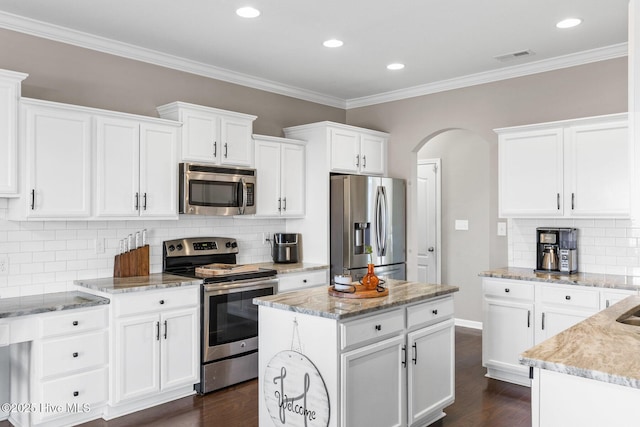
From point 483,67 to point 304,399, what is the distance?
3574mm

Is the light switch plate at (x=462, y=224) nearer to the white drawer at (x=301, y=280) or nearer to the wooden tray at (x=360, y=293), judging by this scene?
the white drawer at (x=301, y=280)

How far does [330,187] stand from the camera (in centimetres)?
512

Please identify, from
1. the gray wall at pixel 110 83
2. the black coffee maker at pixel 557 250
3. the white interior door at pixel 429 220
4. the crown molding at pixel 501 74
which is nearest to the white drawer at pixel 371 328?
the black coffee maker at pixel 557 250

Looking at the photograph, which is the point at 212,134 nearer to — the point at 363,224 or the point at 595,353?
the point at 363,224

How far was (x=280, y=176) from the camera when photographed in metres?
5.02

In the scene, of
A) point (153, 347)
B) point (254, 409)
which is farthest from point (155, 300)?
point (254, 409)

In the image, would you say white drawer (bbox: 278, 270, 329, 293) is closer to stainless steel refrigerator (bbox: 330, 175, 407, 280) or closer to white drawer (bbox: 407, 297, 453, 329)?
stainless steel refrigerator (bbox: 330, 175, 407, 280)

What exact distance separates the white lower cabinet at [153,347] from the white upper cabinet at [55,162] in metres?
0.77

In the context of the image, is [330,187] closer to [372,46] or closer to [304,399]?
[372,46]

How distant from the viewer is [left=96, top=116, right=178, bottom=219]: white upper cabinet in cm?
367

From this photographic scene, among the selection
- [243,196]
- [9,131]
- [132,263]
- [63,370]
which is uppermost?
[9,131]

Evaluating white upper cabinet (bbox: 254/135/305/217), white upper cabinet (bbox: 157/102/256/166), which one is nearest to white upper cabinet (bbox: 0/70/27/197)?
white upper cabinet (bbox: 157/102/256/166)

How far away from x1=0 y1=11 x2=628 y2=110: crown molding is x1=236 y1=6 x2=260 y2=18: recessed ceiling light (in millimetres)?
1180

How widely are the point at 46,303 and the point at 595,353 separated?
10.3 ft
